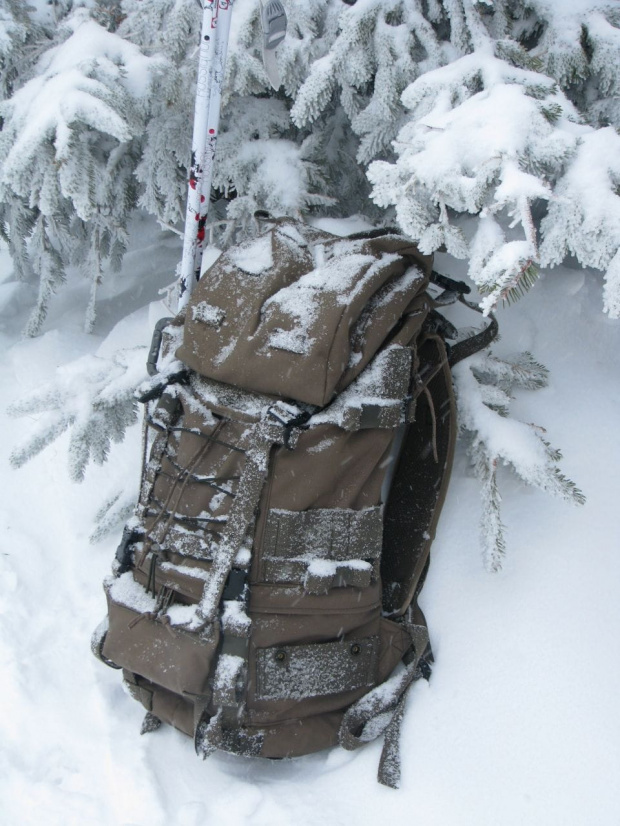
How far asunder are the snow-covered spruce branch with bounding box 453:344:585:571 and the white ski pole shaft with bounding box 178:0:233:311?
986 mm

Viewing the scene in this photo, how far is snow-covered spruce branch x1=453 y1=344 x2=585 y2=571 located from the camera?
1874mm

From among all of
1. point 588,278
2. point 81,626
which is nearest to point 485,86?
point 588,278

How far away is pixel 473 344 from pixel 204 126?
3.65 feet

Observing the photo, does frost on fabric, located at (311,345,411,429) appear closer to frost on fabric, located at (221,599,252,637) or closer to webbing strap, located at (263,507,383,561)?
webbing strap, located at (263,507,383,561)

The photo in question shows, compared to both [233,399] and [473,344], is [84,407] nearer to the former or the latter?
[233,399]

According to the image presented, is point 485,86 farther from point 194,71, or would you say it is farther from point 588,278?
point 194,71

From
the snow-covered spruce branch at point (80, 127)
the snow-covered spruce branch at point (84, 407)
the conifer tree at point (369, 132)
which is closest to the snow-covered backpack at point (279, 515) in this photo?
the conifer tree at point (369, 132)

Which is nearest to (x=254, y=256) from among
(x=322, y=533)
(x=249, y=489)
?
(x=249, y=489)

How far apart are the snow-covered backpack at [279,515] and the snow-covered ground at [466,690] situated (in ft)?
0.36

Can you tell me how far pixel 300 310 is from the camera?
1.76m

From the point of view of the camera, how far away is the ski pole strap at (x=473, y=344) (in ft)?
6.63

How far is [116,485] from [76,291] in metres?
1.34

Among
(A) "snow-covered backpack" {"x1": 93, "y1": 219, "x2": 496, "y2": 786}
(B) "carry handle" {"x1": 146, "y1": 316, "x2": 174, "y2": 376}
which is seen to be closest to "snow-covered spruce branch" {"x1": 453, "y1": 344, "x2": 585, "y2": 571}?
(A) "snow-covered backpack" {"x1": 93, "y1": 219, "x2": 496, "y2": 786}

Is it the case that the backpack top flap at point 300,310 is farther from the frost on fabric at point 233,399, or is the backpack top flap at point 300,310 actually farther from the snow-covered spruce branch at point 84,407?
the snow-covered spruce branch at point 84,407
